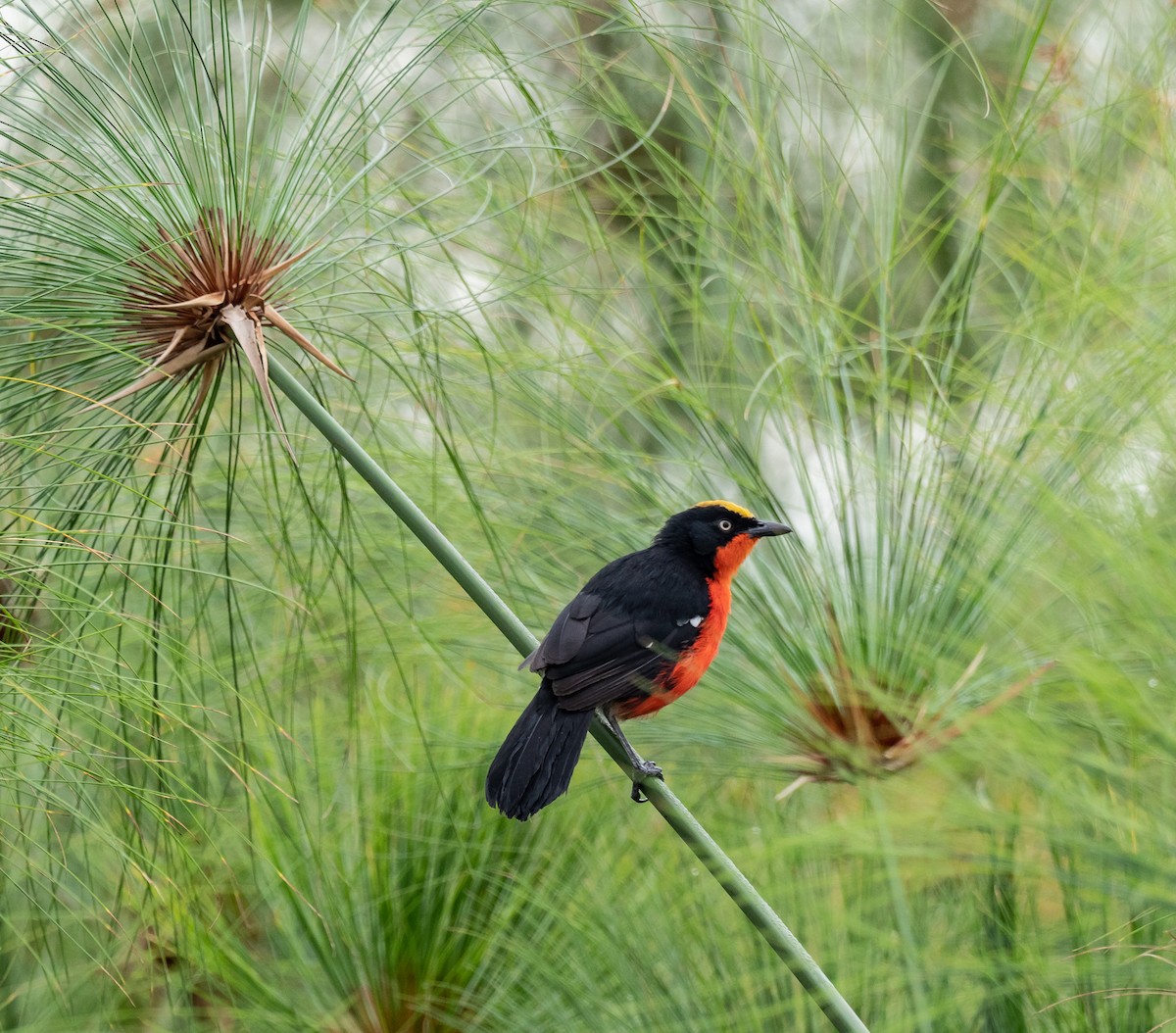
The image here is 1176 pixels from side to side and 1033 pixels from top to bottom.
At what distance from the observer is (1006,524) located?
1854 millimetres

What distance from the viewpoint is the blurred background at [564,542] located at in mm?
1563

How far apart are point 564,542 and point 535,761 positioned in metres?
0.66

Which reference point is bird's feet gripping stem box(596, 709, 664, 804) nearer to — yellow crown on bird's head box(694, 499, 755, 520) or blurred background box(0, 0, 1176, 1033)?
blurred background box(0, 0, 1176, 1033)

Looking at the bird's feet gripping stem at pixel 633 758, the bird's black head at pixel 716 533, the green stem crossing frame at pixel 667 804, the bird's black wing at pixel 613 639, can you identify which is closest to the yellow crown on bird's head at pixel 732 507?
the bird's black head at pixel 716 533

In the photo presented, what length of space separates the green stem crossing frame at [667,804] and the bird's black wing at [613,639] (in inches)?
10.5

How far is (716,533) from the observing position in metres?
2.02

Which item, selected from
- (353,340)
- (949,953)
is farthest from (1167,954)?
(353,340)

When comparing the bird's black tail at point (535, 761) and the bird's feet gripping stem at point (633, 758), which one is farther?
the bird's feet gripping stem at point (633, 758)

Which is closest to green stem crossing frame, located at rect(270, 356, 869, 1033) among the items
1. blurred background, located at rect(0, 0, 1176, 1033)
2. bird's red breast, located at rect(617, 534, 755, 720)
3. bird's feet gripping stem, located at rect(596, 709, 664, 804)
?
blurred background, located at rect(0, 0, 1176, 1033)

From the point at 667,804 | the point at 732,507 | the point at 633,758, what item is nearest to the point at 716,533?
the point at 732,507

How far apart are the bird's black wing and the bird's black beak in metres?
0.12

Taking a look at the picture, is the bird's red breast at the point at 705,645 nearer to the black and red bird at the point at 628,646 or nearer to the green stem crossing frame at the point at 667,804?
the black and red bird at the point at 628,646

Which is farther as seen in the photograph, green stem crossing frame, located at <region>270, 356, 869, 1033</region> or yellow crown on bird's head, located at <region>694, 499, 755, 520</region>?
yellow crown on bird's head, located at <region>694, 499, 755, 520</region>

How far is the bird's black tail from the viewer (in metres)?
1.58
